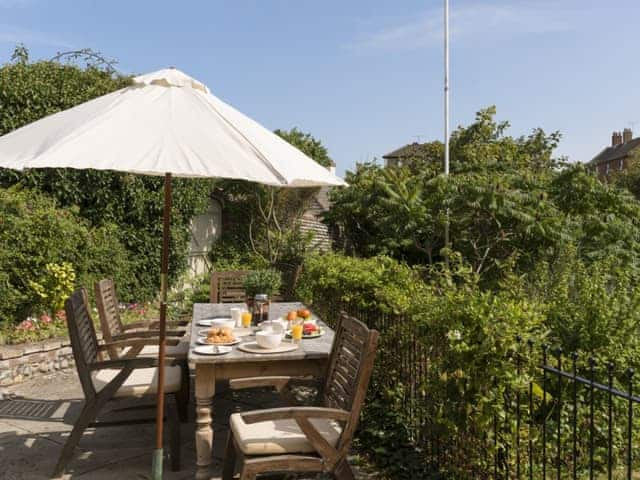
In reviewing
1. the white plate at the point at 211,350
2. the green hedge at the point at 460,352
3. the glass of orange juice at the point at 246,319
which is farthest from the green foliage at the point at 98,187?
the white plate at the point at 211,350

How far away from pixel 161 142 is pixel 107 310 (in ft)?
10.4

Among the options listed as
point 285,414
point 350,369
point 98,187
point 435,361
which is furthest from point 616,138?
point 285,414

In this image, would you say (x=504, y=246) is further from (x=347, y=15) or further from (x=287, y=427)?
(x=287, y=427)

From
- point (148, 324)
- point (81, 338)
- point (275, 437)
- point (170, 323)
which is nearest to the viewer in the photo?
point (275, 437)

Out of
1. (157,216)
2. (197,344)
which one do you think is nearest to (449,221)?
(157,216)

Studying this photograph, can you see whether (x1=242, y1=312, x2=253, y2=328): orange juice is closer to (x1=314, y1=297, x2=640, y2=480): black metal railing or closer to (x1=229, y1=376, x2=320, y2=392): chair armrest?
(x1=229, y1=376, x2=320, y2=392): chair armrest

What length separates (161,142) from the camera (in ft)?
9.37

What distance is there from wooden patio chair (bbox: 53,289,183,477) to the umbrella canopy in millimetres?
1435

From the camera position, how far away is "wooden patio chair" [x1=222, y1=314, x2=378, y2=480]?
321cm

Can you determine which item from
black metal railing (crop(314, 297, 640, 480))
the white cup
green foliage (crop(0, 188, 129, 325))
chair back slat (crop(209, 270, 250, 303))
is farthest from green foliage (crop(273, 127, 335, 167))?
the white cup

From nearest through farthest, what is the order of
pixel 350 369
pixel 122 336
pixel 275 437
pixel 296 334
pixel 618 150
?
pixel 275 437
pixel 350 369
pixel 296 334
pixel 122 336
pixel 618 150

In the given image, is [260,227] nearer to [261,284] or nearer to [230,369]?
[261,284]

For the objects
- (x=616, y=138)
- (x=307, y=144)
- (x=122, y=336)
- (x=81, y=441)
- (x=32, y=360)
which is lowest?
(x=81, y=441)

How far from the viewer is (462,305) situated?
3.40m
